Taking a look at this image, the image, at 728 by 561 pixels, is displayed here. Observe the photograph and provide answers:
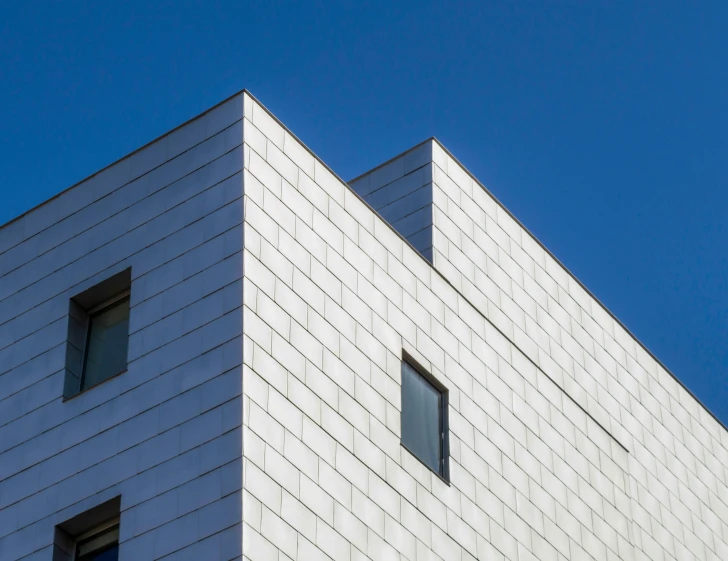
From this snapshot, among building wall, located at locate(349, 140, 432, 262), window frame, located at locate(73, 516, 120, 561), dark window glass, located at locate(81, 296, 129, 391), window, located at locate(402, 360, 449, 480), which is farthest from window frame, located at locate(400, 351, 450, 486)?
window frame, located at locate(73, 516, 120, 561)

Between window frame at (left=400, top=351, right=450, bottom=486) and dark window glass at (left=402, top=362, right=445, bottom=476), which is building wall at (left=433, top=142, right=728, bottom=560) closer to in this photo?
window frame at (left=400, top=351, right=450, bottom=486)

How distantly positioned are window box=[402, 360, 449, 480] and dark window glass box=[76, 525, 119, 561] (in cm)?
590

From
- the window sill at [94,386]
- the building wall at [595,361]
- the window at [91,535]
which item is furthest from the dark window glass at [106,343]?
the building wall at [595,361]

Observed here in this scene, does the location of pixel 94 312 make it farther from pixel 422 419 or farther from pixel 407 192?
pixel 407 192

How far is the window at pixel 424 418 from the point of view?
29.4 meters

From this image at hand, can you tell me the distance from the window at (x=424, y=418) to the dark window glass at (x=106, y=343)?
5.48m

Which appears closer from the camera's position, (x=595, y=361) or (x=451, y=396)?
(x=451, y=396)

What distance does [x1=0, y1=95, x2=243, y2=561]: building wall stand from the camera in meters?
25.0

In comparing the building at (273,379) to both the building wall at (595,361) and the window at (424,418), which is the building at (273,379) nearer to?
the window at (424,418)

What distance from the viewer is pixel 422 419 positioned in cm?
2988

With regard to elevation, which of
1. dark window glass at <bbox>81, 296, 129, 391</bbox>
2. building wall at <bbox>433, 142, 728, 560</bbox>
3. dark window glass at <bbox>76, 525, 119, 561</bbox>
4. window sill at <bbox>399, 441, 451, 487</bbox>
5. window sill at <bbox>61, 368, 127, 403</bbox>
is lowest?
dark window glass at <bbox>76, 525, 119, 561</bbox>

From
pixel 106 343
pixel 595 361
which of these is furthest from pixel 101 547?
pixel 595 361

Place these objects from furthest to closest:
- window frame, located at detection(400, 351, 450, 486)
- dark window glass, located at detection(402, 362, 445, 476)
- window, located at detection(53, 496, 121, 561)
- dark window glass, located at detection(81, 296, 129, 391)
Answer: window frame, located at detection(400, 351, 450, 486)
dark window glass, located at detection(402, 362, 445, 476)
dark window glass, located at detection(81, 296, 129, 391)
window, located at detection(53, 496, 121, 561)

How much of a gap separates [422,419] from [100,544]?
22.7 feet
